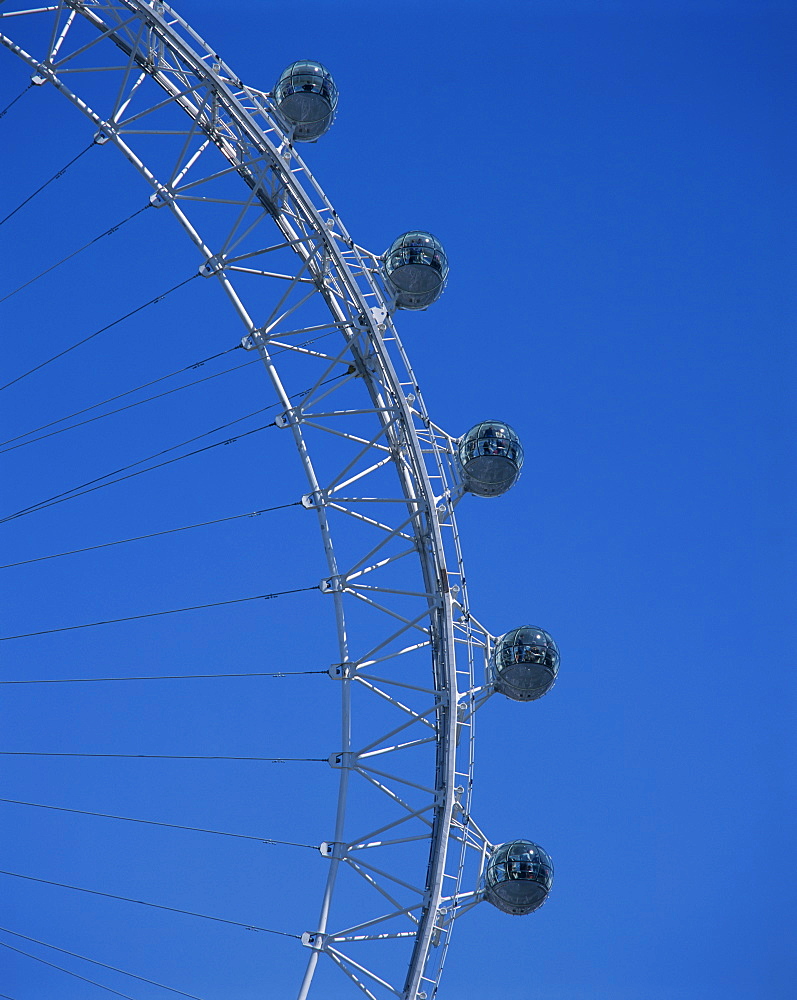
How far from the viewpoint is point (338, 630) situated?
20.4 metres

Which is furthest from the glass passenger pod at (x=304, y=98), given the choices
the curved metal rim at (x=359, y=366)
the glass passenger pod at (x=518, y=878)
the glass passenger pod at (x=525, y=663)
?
the glass passenger pod at (x=518, y=878)

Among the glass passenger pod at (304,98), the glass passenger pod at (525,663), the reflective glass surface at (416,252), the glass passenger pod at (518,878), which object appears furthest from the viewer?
the glass passenger pod at (304,98)

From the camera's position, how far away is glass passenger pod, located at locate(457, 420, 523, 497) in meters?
19.8

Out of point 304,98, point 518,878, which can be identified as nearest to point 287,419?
point 304,98

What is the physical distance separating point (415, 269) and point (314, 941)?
32.6ft

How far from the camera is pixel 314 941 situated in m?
19.5

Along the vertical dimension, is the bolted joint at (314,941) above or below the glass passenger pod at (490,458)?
below

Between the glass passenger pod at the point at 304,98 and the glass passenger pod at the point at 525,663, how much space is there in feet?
26.7

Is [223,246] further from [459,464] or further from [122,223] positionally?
[459,464]

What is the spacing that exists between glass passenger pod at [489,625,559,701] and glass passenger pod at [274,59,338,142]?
8.15 metres

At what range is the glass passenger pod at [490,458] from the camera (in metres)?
19.8

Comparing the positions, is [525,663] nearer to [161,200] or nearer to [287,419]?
[287,419]

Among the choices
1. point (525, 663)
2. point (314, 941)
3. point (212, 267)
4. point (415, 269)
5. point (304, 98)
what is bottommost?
point (314, 941)

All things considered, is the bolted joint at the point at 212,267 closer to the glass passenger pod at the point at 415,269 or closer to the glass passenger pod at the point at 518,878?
the glass passenger pod at the point at 415,269
